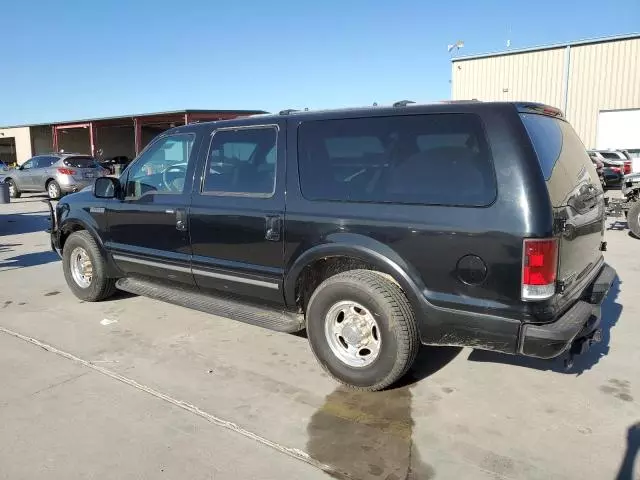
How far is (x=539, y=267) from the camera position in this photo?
2.86m

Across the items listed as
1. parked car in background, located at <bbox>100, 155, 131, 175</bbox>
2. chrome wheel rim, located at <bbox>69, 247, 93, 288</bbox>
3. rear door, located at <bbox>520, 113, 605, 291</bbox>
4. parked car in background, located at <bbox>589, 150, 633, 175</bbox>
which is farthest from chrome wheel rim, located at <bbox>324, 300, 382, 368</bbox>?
parked car in background, located at <bbox>100, 155, 131, 175</bbox>

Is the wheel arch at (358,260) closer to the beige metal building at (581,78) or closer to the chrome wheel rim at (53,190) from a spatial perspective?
the chrome wheel rim at (53,190)

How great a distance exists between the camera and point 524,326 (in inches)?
116

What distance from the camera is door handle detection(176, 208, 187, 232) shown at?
4.39 m

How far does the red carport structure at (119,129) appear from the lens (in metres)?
30.0

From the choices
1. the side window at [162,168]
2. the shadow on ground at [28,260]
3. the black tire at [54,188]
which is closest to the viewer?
the side window at [162,168]

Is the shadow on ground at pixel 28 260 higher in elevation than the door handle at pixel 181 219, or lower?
lower

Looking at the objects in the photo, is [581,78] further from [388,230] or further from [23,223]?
[388,230]

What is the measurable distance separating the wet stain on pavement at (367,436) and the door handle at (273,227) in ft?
3.87

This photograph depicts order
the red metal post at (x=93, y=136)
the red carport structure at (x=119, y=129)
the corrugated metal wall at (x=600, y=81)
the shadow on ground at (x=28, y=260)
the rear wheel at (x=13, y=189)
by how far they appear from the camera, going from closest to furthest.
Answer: the shadow on ground at (x=28, y=260) < the rear wheel at (x=13, y=189) < the corrugated metal wall at (x=600, y=81) < the red carport structure at (x=119, y=129) < the red metal post at (x=93, y=136)

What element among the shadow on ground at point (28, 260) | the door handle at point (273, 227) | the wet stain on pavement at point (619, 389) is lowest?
the wet stain on pavement at point (619, 389)

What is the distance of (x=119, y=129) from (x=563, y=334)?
43658mm

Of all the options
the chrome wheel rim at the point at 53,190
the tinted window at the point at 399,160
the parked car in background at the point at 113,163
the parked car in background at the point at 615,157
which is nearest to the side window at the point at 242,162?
the tinted window at the point at 399,160

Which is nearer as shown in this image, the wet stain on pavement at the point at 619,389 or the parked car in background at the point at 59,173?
the wet stain on pavement at the point at 619,389
